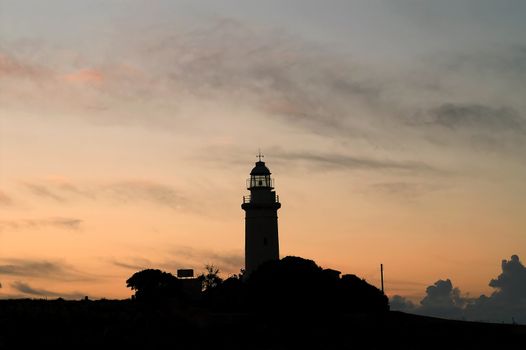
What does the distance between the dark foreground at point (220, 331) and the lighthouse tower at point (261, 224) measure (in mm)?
38507

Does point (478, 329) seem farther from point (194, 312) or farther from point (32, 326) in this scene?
point (32, 326)

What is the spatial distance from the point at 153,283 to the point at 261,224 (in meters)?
13.8

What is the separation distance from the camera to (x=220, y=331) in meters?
47.1

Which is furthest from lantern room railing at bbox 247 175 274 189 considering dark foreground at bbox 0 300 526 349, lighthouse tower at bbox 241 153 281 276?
dark foreground at bbox 0 300 526 349

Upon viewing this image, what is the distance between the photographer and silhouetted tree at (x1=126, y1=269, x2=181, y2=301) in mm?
91125

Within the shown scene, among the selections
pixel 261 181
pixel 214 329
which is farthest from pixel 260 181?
pixel 214 329

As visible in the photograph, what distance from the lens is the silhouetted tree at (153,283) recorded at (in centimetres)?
9112

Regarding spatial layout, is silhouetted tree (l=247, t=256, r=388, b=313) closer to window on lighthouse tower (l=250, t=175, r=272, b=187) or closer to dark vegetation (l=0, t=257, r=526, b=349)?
dark vegetation (l=0, t=257, r=526, b=349)

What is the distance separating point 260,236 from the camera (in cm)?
9019

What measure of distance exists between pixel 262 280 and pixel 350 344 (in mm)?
23870

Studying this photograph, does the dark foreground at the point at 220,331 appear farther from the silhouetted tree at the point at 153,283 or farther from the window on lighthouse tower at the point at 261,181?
the window on lighthouse tower at the point at 261,181

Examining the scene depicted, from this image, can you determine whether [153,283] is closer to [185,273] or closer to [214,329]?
[185,273]

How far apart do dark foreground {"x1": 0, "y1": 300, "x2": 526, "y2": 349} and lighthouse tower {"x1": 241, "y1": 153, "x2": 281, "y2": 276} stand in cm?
3851

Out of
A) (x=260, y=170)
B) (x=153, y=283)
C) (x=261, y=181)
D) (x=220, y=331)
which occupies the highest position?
(x=260, y=170)
